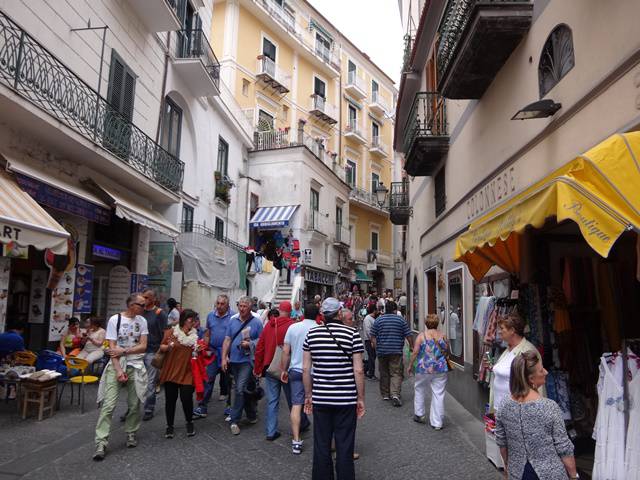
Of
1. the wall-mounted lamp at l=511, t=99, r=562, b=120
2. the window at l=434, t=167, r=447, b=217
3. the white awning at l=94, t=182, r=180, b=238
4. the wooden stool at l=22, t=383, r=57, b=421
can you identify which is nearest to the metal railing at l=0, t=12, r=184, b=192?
the white awning at l=94, t=182, r=180, b=238

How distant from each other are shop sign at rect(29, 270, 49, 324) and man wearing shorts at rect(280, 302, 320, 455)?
Answer: 6355 mm

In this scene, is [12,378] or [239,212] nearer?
[12,378]

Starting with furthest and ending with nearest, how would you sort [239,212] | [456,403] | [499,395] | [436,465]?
1. [239,212]
2. [456,403]
3. [436,465]
4. [499,395]

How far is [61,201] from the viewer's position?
31.0ft

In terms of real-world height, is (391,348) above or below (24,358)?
above

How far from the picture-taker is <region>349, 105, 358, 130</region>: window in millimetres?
37112

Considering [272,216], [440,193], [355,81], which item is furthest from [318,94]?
[440,193]

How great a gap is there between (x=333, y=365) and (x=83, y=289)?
7971 millimetres

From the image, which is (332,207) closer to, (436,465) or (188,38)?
(188,38)

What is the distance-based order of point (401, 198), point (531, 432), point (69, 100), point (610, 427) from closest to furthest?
point (531, 432), point (610, 427), point (69, 100), point (401, 198)

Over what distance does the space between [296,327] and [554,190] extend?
10.8ft

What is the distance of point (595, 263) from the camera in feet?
19.1

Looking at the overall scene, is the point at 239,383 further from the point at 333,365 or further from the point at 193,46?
the point at 193,46

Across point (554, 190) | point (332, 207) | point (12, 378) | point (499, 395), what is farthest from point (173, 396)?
point (332, 207)
